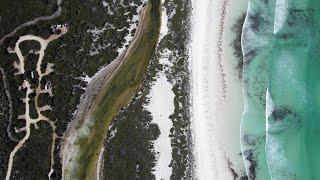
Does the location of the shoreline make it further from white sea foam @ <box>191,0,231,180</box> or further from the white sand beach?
white sea foam @ <box>191,0,231,180</box>

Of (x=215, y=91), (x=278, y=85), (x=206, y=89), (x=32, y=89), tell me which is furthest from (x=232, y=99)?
(x=32, y=89)

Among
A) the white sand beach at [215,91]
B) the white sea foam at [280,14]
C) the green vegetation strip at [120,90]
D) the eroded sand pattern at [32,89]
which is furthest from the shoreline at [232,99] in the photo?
the eroded sand pattern at [32,89]

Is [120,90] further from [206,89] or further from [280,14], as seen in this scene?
[280,14]

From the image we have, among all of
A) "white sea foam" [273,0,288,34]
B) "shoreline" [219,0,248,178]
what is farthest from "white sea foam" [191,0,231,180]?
"white sea foam" [273,0,288,34]

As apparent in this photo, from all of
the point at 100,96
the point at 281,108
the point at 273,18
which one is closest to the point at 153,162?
the point at 100,96

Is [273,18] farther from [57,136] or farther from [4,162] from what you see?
[4,162]
